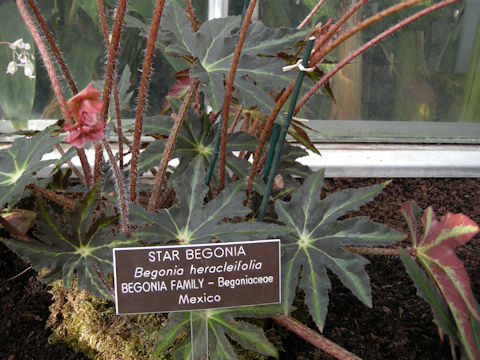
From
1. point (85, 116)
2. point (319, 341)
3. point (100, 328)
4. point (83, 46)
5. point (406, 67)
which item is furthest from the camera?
point (406, 67)

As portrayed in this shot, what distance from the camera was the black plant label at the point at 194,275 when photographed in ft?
2.17

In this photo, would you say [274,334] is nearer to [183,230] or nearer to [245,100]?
[183,230]

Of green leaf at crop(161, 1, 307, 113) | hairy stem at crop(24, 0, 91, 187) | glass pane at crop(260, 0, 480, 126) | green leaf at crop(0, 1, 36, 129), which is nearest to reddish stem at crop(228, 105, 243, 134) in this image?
green leaf at crop(161, 1, 307, 113)

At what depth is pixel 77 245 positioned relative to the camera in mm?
827

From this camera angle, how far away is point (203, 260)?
0.68 metres

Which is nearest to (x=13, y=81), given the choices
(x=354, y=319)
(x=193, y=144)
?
(x=193, y=144)

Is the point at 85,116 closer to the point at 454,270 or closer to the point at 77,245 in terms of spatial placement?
the point at 77,245

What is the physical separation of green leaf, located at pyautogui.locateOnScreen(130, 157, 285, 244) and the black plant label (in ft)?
0.17

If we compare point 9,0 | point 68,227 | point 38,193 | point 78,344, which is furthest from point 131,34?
point 78,344

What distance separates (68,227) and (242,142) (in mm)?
352

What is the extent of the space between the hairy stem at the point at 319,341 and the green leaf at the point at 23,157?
487mm

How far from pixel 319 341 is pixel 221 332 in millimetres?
166

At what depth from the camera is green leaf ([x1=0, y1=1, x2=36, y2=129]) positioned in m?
1.37

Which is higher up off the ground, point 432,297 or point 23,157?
point 23,157
